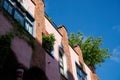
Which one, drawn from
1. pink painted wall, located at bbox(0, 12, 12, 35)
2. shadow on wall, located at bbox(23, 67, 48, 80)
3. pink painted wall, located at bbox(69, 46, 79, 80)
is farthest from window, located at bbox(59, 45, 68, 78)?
pink painted wall, located at bbox(0, 12, 12, 35)

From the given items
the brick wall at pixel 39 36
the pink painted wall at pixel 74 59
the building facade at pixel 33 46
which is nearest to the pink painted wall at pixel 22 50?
the building facade at pixel 33 46

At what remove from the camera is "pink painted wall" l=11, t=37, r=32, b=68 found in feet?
45.4

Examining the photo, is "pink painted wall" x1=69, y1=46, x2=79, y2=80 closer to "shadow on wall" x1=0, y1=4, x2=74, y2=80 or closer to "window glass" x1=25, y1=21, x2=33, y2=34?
"shadow on wall" x1=0, y1=4, x2=74, y2=80

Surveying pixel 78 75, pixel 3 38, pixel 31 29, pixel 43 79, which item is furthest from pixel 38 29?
pixel 78 75

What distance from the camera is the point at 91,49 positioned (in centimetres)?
3428

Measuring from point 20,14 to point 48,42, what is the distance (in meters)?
3.02

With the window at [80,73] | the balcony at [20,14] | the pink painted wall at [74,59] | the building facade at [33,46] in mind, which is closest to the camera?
the building facade at [33,46]

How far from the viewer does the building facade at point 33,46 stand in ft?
45.3

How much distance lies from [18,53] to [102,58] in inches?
866

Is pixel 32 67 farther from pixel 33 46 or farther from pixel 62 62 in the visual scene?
pixel 62 62

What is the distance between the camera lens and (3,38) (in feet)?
41.7

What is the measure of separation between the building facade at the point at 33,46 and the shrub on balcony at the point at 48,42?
291 millimetres

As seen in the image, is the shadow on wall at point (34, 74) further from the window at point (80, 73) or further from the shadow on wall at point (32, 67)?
the window at point (80, 73)

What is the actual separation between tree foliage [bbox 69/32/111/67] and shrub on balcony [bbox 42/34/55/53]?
47.6 ft
